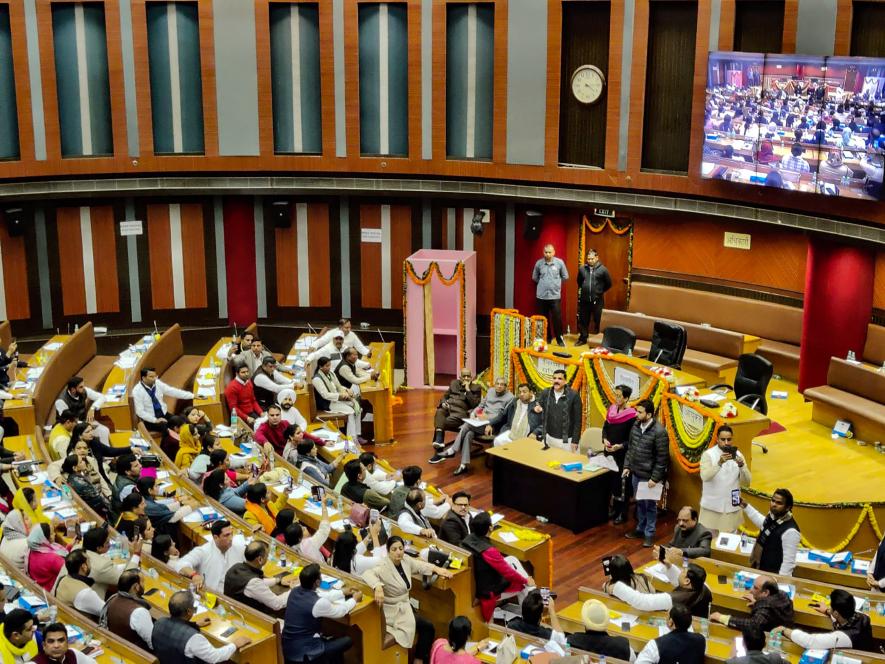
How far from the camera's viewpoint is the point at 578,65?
643 inches

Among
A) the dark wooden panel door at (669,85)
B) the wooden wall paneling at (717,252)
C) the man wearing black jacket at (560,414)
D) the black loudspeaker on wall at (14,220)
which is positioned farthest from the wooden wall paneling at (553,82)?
the black loudspeaker on wall at (14,220)

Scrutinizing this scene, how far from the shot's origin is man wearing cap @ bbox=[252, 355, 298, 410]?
45.1ft

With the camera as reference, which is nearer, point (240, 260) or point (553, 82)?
point (553, 82)

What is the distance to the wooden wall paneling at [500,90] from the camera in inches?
642

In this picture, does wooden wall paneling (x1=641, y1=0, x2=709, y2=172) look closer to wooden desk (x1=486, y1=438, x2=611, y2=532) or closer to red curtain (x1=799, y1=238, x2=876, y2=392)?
red curtain (x1=799, y1=238, x2=876, y2=392)

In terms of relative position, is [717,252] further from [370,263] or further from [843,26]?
[370,263]

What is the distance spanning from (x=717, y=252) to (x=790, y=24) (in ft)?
11.1

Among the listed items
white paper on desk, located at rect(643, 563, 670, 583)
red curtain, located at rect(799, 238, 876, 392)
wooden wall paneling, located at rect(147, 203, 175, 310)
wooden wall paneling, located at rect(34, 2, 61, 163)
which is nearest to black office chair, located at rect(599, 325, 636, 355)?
red curtain, located at rect(799, 238, 876, 392)

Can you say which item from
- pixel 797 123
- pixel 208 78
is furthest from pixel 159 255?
pixel 797 123

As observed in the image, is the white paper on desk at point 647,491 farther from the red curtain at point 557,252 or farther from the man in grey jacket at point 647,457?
the red curtain at point 557,252

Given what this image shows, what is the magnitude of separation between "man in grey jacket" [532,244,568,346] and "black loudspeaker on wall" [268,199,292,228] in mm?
4182

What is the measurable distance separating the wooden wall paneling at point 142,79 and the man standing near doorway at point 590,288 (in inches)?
238

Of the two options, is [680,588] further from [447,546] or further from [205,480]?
[205,480]

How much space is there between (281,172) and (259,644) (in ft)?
34.5
